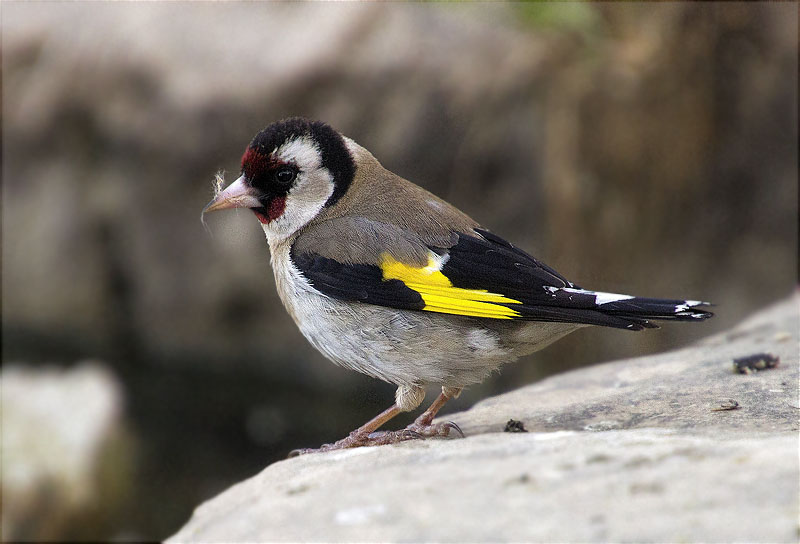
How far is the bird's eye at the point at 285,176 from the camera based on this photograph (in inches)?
172

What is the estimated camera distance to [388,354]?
12.6 feet

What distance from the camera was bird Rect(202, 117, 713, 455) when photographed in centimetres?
370

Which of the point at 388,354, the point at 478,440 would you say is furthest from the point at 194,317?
the point at 478,440

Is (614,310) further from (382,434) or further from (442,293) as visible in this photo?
(382,434)

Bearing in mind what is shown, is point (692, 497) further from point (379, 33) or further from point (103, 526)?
point (379, 33)

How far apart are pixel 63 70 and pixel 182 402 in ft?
10.8

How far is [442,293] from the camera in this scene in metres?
3.81

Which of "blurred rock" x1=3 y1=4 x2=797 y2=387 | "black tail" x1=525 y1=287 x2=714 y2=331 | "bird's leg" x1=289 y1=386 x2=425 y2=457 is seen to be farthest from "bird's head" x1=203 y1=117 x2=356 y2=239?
"blurred rock" x1=3 y1=4 x2=797 y2=387

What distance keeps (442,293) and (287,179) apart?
3.43 ft

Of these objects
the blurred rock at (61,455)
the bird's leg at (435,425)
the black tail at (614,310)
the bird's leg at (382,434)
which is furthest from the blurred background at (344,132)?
the black tail at (614,310)

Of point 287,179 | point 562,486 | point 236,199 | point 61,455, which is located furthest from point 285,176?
point 61,455

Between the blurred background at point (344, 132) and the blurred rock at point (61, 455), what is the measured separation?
289mm

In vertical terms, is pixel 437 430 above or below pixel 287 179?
below

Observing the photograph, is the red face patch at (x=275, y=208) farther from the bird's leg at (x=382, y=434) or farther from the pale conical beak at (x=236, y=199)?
the bird's leg at (x=382, y=434)
